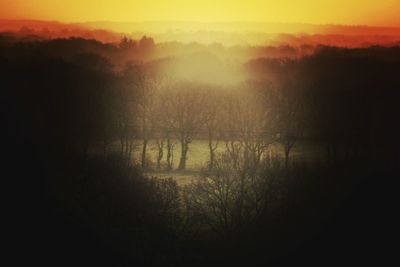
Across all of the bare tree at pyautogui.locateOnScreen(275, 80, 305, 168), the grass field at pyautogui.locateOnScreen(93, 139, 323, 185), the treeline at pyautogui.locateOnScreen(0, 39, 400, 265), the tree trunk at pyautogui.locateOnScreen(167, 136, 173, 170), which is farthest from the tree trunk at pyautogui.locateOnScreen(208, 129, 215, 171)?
the bare tree at pyautogui.locateOnScreen(275, 80, 305, 168)

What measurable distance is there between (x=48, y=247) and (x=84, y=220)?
3765mm

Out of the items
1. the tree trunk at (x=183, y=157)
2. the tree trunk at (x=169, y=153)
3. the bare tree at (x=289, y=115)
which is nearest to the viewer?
the tree trunk at (x=183, y=157)

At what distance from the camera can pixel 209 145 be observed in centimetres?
5878

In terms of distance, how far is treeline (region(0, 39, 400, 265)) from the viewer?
3994 centimetres

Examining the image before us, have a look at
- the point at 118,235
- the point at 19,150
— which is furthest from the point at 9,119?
the point at 118,235

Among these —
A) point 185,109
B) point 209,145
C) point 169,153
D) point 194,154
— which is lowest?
point 194,154

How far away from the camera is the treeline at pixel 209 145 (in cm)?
3994

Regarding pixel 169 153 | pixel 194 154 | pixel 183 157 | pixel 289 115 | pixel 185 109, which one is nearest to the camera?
pixel 183 157

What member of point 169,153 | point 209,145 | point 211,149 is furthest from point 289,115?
point 169,153

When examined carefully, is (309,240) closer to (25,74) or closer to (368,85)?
(368,85)

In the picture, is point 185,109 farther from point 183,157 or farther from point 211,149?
point 211,149

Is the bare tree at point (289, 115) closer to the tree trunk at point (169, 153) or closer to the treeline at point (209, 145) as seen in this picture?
the treeline at point (209, 145)

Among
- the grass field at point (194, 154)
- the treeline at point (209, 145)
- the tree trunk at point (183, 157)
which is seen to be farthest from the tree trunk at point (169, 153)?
the tree trunk at point (183, 157)

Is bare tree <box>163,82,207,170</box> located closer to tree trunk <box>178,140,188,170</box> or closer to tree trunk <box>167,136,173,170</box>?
tree trunk <box>167,136,173,170</box>
